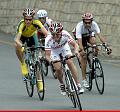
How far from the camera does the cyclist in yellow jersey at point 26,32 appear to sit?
16.2 meters

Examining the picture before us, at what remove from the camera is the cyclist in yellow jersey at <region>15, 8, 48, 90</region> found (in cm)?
1625

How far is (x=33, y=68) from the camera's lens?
53.5 ft

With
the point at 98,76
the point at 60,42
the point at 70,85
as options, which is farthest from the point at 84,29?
the point at 70,85

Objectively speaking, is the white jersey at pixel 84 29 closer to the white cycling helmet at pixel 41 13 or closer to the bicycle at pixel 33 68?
the bicycle at pixel 33 68

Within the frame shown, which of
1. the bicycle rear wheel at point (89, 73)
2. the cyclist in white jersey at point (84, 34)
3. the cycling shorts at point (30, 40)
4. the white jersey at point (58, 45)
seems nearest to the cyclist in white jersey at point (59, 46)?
the white jersey at point (58, 45)

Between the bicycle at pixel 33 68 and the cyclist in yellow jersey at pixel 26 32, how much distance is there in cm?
13

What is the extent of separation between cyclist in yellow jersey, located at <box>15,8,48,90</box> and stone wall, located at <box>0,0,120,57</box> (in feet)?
28.3

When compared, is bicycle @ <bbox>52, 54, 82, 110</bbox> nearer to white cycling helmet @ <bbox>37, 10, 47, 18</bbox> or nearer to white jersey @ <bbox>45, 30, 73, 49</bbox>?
white jersey @ <bbox>45, 30, 73, 49</bbox>

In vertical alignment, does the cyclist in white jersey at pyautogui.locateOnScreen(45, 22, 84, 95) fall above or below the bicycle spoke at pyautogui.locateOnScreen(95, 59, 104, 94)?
above

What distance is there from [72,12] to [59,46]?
14.2 m

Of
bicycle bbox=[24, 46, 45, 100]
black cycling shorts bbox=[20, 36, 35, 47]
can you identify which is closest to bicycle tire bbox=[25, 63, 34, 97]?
bicycle bbox=[24, 46, 45, 100]

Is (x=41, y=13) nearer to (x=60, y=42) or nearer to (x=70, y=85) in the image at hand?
(x=60, y=42)

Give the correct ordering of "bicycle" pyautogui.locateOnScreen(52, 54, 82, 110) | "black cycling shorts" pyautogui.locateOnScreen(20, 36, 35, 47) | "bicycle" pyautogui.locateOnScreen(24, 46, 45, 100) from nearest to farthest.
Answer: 1. "bicycle" pyautogui.locateOnScreen(52, 54, 82, 110)
2. "bicycle" pyautogui.locateOnScreen(24, 46, 45, 100)
3. "black cycling shorts" pyautogui.locateOnScreen(20, 36, 35, 47)

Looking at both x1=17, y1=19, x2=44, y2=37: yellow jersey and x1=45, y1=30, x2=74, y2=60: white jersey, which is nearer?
x1=45, y1=30, x2=74, y2=60: white jersey
